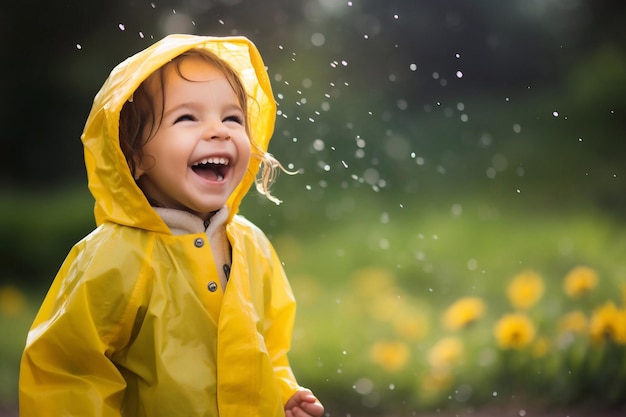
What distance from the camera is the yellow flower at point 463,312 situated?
369cm

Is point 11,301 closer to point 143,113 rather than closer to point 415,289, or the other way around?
point 415,289

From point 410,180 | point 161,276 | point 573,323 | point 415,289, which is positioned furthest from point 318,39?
point 161,276

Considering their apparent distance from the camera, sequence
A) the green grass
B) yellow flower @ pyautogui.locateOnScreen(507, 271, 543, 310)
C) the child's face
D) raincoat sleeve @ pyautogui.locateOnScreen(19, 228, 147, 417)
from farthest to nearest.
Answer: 1. yellow flower @ pyautogui.locateOnScreen(507, 271, 543, 310)
2. the green grass
3. the child's face
4. raincoat sleeve @ pyautogui.locateOnScreen(19, 228, 147, 417)

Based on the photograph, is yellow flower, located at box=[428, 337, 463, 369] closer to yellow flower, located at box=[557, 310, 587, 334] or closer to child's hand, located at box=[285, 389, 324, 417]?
yellow flower, located at box=[557, 310, 587, 334]

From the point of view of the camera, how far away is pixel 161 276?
174cm

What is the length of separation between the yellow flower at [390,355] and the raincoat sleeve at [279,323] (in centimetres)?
161

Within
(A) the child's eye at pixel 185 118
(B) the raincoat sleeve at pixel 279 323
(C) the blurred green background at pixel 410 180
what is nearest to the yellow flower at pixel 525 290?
(C) the blurred green background at pixel 410 180

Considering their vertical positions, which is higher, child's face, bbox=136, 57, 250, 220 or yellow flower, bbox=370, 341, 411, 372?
child's face, bbox=136, 57, 250, 220

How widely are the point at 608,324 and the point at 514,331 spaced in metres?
0.39

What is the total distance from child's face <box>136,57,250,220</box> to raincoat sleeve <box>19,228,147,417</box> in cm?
21

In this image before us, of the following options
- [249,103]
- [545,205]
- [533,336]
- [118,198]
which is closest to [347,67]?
[545,205]

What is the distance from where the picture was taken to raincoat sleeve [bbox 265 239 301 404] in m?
2.01

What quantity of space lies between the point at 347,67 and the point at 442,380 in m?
1.53

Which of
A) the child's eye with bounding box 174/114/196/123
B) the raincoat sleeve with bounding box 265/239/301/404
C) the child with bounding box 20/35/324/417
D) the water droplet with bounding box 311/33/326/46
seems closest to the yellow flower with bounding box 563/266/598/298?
the water droplet with bounding box 311/33/326/46
